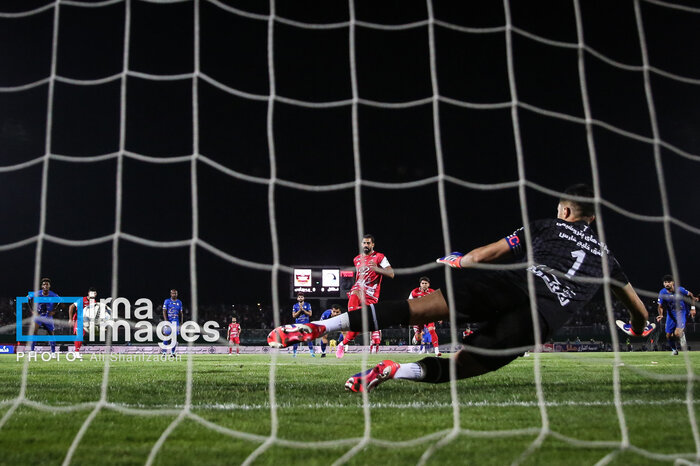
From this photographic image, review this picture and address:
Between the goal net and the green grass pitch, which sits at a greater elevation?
the goal net

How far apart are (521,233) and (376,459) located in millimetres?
1755

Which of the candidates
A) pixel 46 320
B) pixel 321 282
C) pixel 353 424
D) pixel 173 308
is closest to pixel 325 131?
pixel 321 282

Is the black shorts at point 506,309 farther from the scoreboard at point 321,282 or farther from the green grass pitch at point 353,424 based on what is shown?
the scoreboard at point 321,282

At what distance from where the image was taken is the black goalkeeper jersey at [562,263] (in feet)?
11.4

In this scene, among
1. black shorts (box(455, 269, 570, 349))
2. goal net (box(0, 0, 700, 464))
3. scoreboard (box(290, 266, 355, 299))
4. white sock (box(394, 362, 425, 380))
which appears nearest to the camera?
black shorts (box(455, 269, 570, 349))

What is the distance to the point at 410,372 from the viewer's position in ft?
12.8

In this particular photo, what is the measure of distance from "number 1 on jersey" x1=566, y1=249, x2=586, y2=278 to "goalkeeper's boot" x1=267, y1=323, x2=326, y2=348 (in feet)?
4.82

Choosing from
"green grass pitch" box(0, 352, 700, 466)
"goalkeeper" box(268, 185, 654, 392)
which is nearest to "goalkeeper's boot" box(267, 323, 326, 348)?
"goalkeeper" box(268, 185, 654, 392)

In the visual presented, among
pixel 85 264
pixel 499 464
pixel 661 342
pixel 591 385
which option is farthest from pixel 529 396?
pixel 85 264

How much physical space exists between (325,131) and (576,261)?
22.3 metres

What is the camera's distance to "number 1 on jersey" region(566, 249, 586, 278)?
3.53 meters

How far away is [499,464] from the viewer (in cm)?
243

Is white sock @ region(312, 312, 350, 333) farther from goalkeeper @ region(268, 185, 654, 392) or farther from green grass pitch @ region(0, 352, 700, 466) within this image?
green grass pitch @ region(0, 352, 700, 466)

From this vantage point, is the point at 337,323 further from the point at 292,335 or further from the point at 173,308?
the point at 173,308
